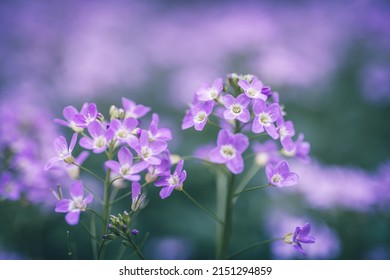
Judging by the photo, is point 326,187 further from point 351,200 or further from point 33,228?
point 33,228

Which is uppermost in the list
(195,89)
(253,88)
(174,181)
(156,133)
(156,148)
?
(195,89)

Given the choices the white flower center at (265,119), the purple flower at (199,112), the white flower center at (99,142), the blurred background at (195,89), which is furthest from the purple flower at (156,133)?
the blurred background at (195,89)

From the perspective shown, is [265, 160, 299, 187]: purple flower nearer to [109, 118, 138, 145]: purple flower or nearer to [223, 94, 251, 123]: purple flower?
[223, 94, 251, 123]: purple flower

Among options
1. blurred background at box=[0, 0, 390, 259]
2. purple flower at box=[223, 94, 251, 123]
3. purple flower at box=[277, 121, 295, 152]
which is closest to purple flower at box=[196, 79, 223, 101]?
purple flower at box=[223, 94, 251, 123]

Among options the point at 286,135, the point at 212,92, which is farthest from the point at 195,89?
the point at 286,135

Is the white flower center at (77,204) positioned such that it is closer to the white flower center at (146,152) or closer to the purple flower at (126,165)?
the purple flower at (126,165)

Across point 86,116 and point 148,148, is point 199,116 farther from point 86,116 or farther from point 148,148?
point 86,116
